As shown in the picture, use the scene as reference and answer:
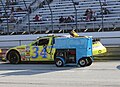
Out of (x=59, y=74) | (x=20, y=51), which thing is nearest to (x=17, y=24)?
(x=20, y=51)

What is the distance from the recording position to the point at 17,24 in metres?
32.3

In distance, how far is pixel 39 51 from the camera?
19.3m

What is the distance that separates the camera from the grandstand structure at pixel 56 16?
1164 inches

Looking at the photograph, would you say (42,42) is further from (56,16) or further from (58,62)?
(56,16)

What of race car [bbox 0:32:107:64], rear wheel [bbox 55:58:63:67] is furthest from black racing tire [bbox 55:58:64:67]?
race car [bbox 0:32:107:64]

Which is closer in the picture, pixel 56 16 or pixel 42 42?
pixel 42 42

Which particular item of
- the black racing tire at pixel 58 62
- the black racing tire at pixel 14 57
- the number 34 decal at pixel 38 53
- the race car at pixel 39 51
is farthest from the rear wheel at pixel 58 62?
the black racing tire at pixel 14 57

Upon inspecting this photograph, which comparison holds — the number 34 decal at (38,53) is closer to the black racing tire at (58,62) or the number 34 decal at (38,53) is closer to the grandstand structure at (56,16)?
the black racing tire at (58,62)

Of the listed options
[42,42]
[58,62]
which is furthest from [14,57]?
[58,62]

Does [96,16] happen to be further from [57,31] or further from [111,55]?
[111,55]

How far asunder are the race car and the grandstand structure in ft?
29.4

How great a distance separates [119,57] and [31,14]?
15403 millimetres

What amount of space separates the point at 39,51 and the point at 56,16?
14084 mm

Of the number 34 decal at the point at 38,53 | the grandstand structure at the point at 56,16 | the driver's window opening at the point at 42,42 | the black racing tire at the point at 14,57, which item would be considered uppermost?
the grandstand structure at the point at 56,16
